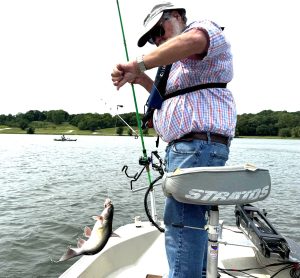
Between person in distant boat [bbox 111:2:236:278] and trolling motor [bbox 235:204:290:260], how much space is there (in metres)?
1.66

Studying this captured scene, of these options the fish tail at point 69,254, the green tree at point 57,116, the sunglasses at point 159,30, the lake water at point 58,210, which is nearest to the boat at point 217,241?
the fish tail at point 69,254

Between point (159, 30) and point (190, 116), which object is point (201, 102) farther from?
point (159, 30)

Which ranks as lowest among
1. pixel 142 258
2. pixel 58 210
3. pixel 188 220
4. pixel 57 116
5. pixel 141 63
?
pixel 58 210

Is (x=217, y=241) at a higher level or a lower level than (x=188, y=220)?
lower

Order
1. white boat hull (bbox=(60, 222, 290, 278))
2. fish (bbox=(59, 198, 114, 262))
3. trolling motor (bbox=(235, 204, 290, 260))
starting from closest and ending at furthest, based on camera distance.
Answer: fish (bbox=(59, 198, 114, 262)) → trolling motor (bbox=(235, 204, 290, 260)) → white boat hull (bbox=(60, 222, 290, 278))

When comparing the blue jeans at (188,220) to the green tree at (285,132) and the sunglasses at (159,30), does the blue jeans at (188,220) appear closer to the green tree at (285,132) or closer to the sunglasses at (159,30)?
the sunglasses at (159,30)

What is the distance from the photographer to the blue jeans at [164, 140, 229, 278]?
2646 millimetres

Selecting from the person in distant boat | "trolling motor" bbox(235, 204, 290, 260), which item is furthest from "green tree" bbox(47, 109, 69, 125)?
the person in distant boat

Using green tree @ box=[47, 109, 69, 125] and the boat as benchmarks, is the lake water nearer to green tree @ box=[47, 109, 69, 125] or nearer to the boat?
the boat

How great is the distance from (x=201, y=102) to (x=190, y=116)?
13 cm

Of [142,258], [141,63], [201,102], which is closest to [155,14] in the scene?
[141,63]

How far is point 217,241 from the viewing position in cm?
250

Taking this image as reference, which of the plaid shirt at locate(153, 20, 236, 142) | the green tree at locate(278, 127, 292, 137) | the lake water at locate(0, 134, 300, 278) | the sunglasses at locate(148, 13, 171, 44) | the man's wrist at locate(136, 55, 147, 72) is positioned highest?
the sunglasses at locate(148, 13, 171, 44)

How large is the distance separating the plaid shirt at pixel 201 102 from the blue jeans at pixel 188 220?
0.12 metres
